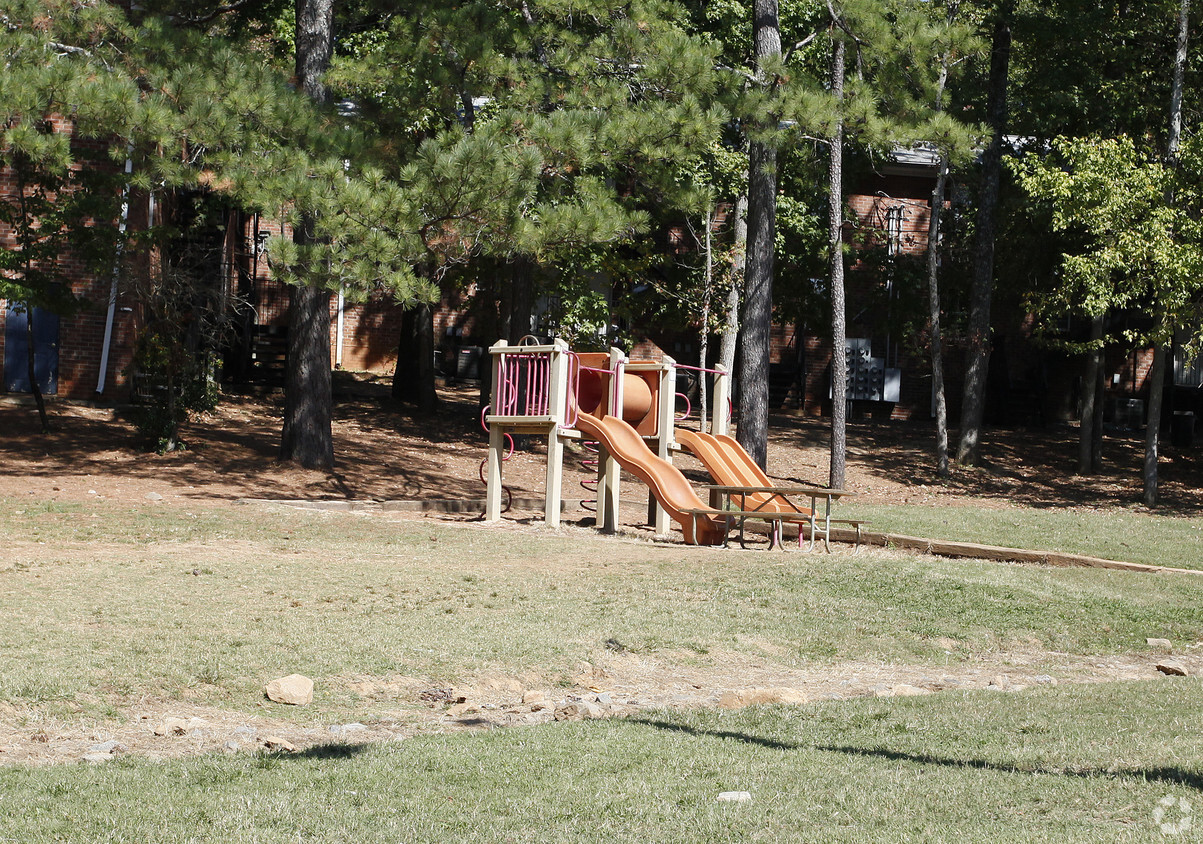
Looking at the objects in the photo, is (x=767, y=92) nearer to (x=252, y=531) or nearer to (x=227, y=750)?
(x=252, y=531)

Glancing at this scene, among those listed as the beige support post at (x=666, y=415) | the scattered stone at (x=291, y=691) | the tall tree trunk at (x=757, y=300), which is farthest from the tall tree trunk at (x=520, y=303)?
the scattered stone at (x=291, y=691)

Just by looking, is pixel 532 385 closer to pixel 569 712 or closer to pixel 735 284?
pixel 569 712

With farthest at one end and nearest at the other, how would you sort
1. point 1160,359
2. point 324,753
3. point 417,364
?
point 417,364, point 1160,359, point 324,753

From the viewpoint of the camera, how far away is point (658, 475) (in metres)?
14.5

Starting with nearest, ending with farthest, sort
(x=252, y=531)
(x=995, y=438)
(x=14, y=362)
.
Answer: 1. (x=252, y=531)
2. (x=14, y=362)
3. (x=995, y=438)

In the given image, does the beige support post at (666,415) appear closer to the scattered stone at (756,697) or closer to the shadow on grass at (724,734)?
the scattered stone at (756,697)

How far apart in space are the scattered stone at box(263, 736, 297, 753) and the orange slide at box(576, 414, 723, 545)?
804 centimetres

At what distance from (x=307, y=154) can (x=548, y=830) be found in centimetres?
1170

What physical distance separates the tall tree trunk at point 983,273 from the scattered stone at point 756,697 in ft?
65.8

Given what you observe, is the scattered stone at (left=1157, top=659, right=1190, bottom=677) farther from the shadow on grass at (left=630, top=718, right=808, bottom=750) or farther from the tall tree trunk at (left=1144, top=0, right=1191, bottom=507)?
the tall tree trunk at (left=1144, top=0, right=1191, bottom=507)

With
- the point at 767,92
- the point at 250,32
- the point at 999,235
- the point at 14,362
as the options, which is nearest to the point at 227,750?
the point at 767,92

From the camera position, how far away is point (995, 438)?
97.8 ft

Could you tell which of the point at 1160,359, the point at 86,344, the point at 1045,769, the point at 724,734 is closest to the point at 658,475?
the point at 724,734

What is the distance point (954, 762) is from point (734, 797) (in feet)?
3.79
